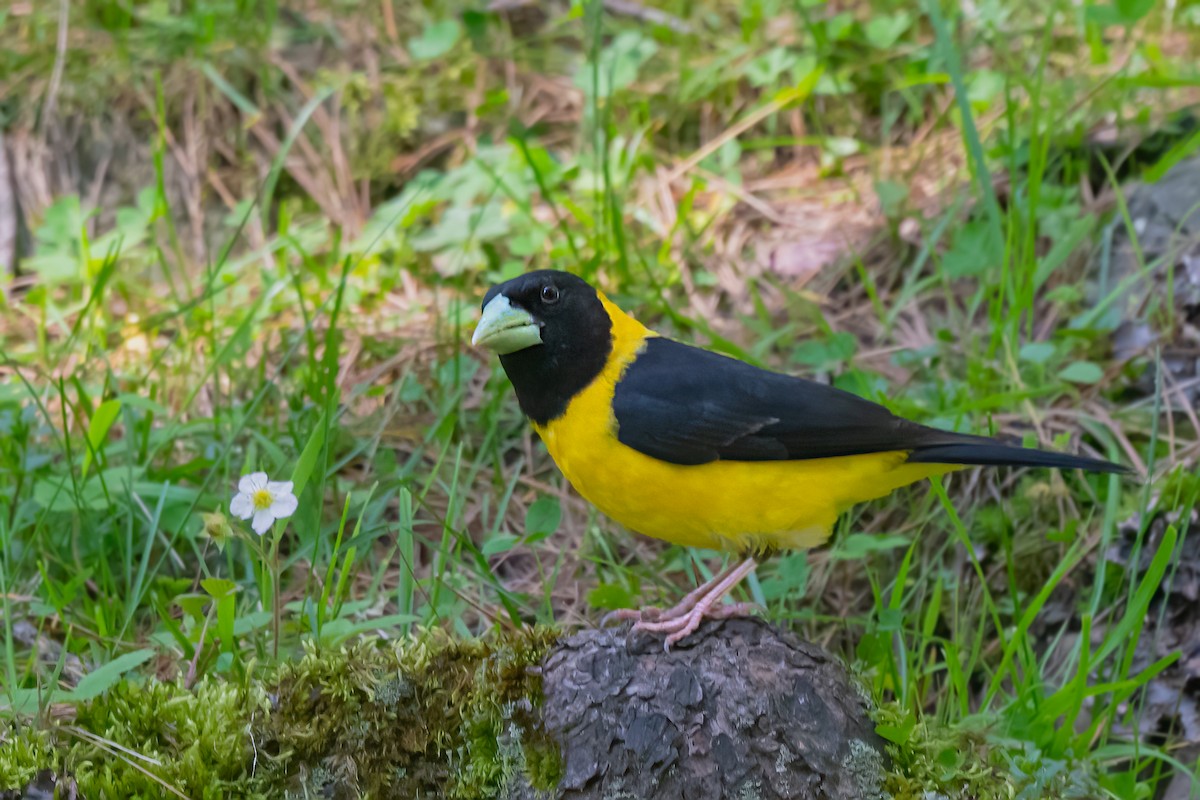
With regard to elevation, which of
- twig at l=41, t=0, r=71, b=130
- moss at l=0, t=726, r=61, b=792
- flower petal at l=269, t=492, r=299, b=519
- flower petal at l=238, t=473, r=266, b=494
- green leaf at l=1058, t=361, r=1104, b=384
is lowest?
green leaf at l=1058, t=361, r=1104, b=384

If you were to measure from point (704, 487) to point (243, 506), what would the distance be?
49.5 inches

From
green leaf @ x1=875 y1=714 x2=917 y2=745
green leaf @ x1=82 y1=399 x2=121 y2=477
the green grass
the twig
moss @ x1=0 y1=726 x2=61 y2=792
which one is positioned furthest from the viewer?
the twig

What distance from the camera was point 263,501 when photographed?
8.77ft

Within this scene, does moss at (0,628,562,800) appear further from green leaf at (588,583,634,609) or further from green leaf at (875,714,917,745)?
green leaf at (875,714,917,745)

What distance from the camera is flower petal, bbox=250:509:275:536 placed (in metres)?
2.59

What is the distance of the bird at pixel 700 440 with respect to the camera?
10.5 ft

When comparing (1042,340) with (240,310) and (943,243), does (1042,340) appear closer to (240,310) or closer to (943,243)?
(943,243)

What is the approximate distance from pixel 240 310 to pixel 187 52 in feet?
6.29

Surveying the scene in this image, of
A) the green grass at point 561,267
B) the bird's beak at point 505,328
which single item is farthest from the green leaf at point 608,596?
the bird's beak at point 505,328

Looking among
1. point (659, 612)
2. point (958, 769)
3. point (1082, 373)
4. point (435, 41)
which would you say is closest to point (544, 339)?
point (659, 612)

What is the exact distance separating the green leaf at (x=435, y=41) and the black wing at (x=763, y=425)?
12.5ft

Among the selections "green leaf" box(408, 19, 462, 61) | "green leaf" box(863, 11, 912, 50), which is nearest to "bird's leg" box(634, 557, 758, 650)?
"green leaf" box(863, 11, 912, 50)

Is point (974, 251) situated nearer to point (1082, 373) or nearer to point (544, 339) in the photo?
point (1082, 373)

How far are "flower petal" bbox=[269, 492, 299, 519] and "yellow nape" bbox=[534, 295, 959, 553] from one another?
905 millimetres
